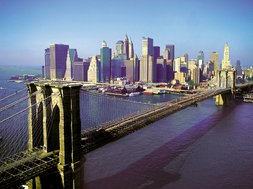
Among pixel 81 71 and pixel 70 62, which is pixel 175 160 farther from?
pixel 70 62

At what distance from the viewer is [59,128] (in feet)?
34.5

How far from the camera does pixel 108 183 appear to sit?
13.1m

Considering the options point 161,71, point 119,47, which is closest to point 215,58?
point 161,71

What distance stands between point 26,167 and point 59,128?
1.86 m

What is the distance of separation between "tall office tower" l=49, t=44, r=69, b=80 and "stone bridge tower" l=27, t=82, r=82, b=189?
11517 cm

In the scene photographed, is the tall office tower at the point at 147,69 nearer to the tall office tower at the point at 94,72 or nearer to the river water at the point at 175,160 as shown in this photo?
the tall office tower at the point at 94,72

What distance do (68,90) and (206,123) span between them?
68.2 feet

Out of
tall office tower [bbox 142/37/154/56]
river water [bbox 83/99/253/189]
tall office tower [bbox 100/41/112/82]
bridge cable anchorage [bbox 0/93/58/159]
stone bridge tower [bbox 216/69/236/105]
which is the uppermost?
tall office tower [bbox 142/37/154/56]

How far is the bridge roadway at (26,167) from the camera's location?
8866 mm

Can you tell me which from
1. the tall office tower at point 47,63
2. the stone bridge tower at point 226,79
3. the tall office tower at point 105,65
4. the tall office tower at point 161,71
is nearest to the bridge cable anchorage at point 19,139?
the stone bridge tower at point 226,79

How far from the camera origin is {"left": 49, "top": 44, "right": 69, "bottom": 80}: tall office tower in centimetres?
12412

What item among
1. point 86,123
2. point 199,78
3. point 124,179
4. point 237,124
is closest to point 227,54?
point 199,78

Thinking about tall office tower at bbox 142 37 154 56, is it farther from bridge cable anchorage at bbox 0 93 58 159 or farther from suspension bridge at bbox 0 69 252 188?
suspension bridge at bbox 0 69 252 188

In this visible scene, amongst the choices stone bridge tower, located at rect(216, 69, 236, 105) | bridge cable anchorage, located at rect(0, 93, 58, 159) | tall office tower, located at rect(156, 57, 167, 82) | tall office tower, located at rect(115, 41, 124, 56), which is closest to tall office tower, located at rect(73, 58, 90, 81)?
tall office tower, located at rect(156, 57, 167, 82)
